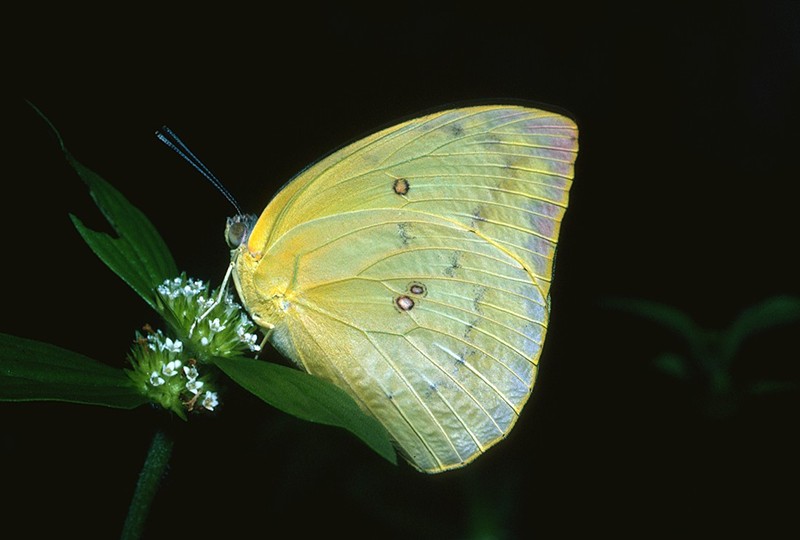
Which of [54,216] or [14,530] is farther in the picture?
[54,216]

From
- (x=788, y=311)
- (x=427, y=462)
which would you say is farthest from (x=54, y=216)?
(x=788, y=311)

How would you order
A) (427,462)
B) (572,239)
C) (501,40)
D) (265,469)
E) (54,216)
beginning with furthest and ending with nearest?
(501,40) < (572,239) < (54,216) < (265,469) < (427,462)

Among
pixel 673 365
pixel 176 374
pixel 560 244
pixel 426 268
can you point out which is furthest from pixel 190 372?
pixel 560 244

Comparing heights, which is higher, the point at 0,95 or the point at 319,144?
the point at 0,95

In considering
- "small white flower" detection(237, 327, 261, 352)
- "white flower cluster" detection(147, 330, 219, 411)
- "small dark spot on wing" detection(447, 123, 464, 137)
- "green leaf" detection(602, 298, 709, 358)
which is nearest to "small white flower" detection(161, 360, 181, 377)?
"white flower cluster" detection(147, 330, 219, 411)

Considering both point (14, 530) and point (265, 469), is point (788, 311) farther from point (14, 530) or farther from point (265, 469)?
point (14, 530)

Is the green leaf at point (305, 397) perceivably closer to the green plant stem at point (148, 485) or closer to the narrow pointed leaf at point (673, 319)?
the green plant stem at point (148, 485)
